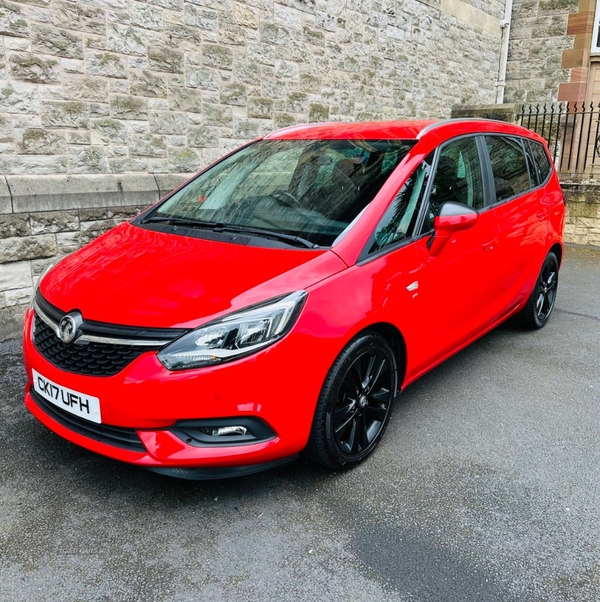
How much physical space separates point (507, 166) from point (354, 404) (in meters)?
2.51

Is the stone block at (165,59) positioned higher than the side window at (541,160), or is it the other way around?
the stone block at (165,59)

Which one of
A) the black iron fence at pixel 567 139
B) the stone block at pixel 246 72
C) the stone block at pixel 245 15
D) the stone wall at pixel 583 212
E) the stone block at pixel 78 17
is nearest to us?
the stone block at pixel 78 17

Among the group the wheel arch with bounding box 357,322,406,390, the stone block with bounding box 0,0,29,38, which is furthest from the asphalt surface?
the stone block with bounding box 0,0,29,38

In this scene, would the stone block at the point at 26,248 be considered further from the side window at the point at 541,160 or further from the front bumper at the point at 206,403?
the side window at the point at 541,160

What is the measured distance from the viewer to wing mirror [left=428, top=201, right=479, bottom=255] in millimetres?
Answer: 3338

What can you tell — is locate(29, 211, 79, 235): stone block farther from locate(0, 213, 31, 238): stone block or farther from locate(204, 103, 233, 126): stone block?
locate(204, 103, 233, 126): stone block

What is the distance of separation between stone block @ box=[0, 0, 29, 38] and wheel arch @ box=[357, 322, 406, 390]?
14.1 ft

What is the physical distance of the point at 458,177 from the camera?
12.5ft

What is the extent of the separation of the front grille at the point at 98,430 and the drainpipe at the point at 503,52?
12.9m

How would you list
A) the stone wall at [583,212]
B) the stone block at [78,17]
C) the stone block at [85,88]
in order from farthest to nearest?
the stone wall at [583,212]
the stone block at [85,88]
the stone block at [78,17]

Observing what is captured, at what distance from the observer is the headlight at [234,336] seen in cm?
244

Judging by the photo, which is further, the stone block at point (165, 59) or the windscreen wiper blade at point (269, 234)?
the stone block at point (165, 59)

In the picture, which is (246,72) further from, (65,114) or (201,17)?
(65,114)

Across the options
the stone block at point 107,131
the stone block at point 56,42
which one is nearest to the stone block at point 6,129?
the stone block at point 56,42
